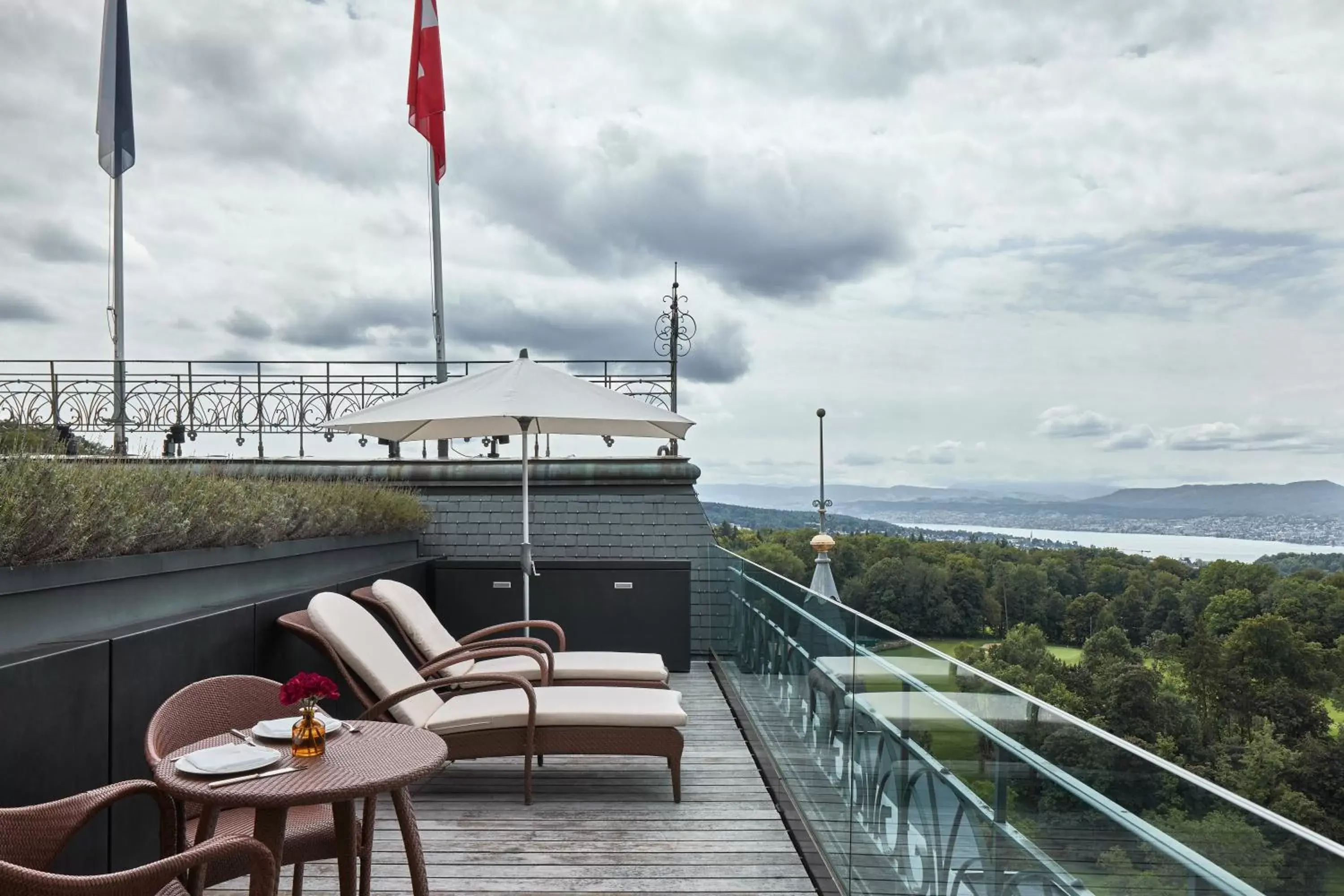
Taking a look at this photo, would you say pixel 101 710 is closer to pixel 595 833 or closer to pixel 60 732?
pixel 60 732

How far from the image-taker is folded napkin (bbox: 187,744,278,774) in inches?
94.0

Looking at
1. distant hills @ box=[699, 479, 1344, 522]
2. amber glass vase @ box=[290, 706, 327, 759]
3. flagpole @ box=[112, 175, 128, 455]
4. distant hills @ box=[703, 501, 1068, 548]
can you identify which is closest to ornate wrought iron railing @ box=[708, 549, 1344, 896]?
amber glass vase @ box=[290, 706, 327, 759]

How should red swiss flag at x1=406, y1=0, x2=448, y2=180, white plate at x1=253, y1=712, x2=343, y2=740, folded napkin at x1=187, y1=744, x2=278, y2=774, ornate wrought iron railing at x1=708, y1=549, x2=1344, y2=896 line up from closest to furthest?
ornate wrought iron railing at x1=708, y1=549, x2=1344, y2=896 → folded napkin at x1=187, y1=744, x2=278, y2=774 → white plate at x1=253, y1=712, x2=343, y2=740 → red swiss flag at x1=406, y1=0, x2=448, y2=180

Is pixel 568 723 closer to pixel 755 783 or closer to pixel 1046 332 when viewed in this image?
pixel 755 783

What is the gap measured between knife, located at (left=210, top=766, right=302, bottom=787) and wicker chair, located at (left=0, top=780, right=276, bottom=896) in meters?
0.11

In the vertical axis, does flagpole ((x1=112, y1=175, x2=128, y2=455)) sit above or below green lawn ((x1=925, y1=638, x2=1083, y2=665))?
above

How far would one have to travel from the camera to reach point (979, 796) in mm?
1981

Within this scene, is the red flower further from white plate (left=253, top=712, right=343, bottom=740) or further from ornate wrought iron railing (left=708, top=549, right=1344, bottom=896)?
ornate wrought iron railing (left=708, top=549, right=1344, bottom=896)

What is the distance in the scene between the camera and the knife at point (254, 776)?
7.64ft

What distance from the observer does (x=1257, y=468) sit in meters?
53.3

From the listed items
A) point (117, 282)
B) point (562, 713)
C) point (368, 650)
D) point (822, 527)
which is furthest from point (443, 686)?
point (822, 527)

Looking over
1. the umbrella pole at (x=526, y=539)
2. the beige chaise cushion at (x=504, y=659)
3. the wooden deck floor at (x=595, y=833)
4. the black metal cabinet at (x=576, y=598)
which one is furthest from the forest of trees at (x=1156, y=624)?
the wooden deck floor at (x=595, y=833)

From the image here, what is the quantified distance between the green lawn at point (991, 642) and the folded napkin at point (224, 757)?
24.2 meters

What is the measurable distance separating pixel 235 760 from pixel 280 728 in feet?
1.09
